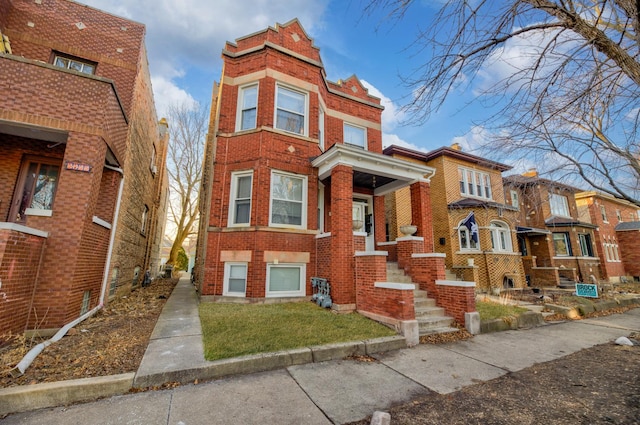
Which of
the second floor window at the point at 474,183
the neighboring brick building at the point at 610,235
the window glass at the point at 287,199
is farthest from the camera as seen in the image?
the neighboring brick building at the point at 610,235

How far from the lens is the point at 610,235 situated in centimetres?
2277

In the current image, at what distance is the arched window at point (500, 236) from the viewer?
570 inches

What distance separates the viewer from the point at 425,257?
23.6 feet

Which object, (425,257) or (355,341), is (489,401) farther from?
(425,257)

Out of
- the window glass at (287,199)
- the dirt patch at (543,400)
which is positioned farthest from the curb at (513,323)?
the window glass at (287,199)

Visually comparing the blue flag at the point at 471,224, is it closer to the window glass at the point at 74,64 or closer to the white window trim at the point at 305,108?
the white window trim at the point at 305,108

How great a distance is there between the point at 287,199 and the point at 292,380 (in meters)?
5.72

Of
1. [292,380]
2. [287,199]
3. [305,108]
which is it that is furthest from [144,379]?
[305,108]

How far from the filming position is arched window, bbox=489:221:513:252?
14477 millimetres

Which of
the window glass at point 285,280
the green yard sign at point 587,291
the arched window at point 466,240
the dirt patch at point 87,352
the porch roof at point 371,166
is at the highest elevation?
the porch roof at point 371,166

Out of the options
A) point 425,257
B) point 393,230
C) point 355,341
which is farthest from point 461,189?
point 355,341

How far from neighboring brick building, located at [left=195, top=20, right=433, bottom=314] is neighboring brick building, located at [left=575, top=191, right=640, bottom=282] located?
22682 mm

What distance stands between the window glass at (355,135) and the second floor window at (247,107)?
156 inches

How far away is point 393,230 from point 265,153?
8792 mm
